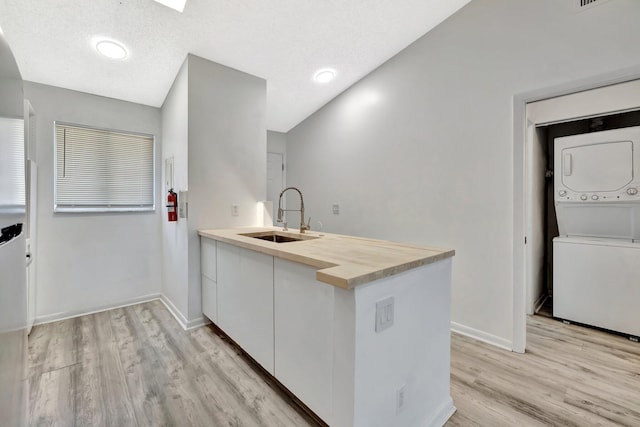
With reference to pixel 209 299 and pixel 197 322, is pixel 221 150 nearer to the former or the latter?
pixel 209 299

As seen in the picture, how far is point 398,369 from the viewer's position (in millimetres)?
1264

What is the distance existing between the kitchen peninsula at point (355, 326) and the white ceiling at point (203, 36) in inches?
71.2

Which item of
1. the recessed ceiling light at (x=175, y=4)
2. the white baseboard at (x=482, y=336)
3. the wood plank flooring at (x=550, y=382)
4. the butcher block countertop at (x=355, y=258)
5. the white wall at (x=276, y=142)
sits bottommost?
the wood plank flooring at (x=550, y=382)

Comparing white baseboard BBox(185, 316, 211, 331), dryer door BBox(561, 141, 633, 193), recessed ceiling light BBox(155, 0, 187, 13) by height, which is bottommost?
white baseboard BBox(185, 316, 211, 331)

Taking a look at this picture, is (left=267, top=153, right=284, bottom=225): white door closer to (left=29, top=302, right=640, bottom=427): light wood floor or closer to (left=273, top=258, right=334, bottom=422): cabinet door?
→ (left=29, top=302, right=640, bottom=427): light wood floor

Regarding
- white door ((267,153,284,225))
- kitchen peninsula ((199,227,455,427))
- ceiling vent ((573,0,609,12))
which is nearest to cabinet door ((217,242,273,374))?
kitchen peninsula ((199,227,455,427))

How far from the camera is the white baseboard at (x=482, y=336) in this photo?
7.59 feet

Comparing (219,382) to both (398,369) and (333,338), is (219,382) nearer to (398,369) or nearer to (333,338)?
(333,338)

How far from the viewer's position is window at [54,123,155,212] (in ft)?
9.32

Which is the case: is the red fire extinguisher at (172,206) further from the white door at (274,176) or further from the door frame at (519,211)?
the door frame at (519,211)

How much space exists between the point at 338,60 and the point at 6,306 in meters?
3.08

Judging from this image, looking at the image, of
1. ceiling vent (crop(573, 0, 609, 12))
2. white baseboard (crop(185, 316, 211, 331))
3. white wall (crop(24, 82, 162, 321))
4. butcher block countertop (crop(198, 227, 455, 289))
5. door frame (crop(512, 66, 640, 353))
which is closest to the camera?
butcher block countertop (crop(198, 227, 455, 289))

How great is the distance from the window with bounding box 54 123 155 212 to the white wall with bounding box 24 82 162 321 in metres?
0.07

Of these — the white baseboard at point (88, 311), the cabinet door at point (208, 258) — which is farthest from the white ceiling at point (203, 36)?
the white baseboard at point (88, 311)
